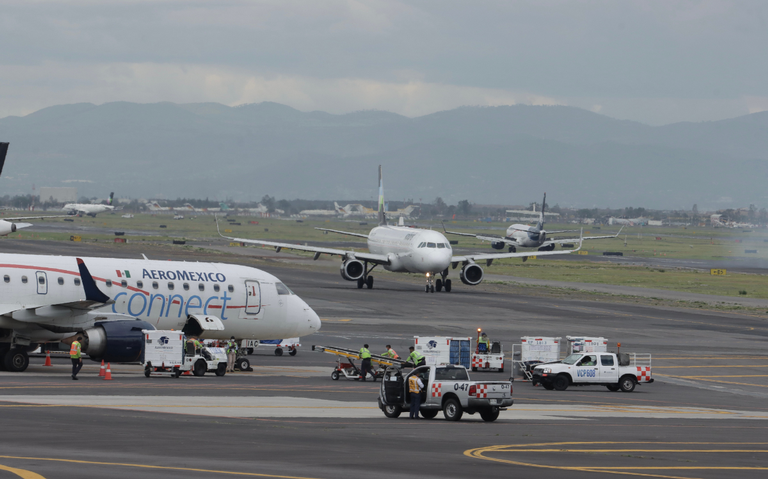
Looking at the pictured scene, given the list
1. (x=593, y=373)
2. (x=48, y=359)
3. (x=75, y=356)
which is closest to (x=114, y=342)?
(x=75, y=356)

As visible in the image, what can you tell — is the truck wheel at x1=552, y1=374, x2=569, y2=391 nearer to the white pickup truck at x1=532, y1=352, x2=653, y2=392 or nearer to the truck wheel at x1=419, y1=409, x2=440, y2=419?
the white pickup truck at x1=532, y1=352, x2=653, y2=392

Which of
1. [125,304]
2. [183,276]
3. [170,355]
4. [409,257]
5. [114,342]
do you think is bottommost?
[170,355]

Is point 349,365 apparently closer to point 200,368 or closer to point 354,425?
point 200,368

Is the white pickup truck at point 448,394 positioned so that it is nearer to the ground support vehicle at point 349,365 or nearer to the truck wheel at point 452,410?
the truck wheel at point 452,410

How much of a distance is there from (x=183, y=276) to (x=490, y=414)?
16.6 meters

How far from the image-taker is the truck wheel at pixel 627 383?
1592 inches

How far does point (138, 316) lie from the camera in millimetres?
38594

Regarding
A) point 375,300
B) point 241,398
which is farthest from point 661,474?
point 375,300

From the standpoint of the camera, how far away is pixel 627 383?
40.6 metres

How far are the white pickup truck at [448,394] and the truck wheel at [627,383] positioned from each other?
13677 millimetres

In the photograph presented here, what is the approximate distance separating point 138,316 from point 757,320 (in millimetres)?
47698

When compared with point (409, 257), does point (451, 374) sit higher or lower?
lower

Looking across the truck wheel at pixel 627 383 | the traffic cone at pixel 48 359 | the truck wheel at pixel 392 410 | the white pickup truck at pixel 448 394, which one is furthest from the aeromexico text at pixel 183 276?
the truck wheel at pixel 627 383

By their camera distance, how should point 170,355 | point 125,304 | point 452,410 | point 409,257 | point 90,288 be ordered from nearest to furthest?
point 452,410 → point 90,288 → point 170,355 → point 125,304 → point 409,257
